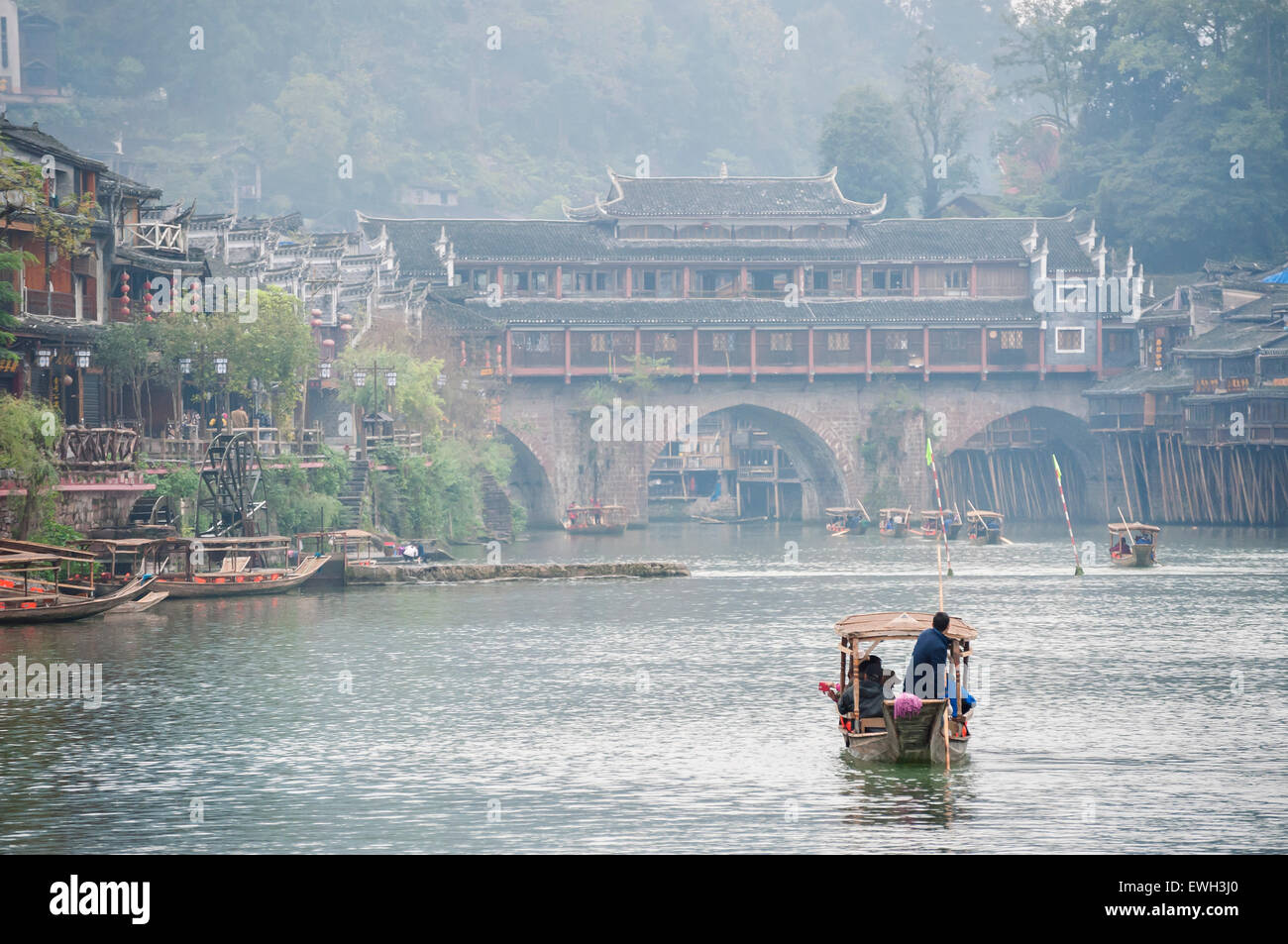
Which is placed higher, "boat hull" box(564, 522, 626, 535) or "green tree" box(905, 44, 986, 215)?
"green tree" box(905, 44, 986, 215)

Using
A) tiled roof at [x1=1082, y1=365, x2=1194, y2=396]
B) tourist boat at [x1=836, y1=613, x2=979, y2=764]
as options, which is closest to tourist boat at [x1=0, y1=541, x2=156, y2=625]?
tourist boat at [x1=836, y1=613, x2=979, y2=764]

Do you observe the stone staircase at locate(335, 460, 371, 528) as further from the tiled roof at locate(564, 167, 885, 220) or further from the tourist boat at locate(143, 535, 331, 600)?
the tiled roof at locate(564, 167, 885, 220)

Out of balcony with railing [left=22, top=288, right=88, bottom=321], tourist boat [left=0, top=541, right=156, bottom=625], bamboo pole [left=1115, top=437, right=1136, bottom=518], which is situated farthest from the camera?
bamboo pole [left=1115, top=437, right=1136, bottom=518]

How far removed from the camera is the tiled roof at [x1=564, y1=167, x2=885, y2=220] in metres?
93.6

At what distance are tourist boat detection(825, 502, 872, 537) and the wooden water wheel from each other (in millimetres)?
37618

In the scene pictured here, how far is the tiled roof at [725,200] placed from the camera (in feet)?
307

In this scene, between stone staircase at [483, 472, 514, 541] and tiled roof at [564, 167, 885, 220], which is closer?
stone staircase at [483, 472, 514, 541]

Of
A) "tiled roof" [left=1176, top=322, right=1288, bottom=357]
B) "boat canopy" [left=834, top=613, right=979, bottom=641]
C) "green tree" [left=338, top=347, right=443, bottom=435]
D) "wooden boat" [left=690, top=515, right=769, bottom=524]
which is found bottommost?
"boat canopy" [left=834, top=613, right=979, bottom=641]

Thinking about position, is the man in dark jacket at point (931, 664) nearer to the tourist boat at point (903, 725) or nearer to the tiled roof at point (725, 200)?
the tourist boat at point (903, 725)

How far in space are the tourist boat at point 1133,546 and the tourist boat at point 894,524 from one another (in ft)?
67.6

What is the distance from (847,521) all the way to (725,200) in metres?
17.8

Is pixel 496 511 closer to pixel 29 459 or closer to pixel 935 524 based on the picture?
pixel 935 524
